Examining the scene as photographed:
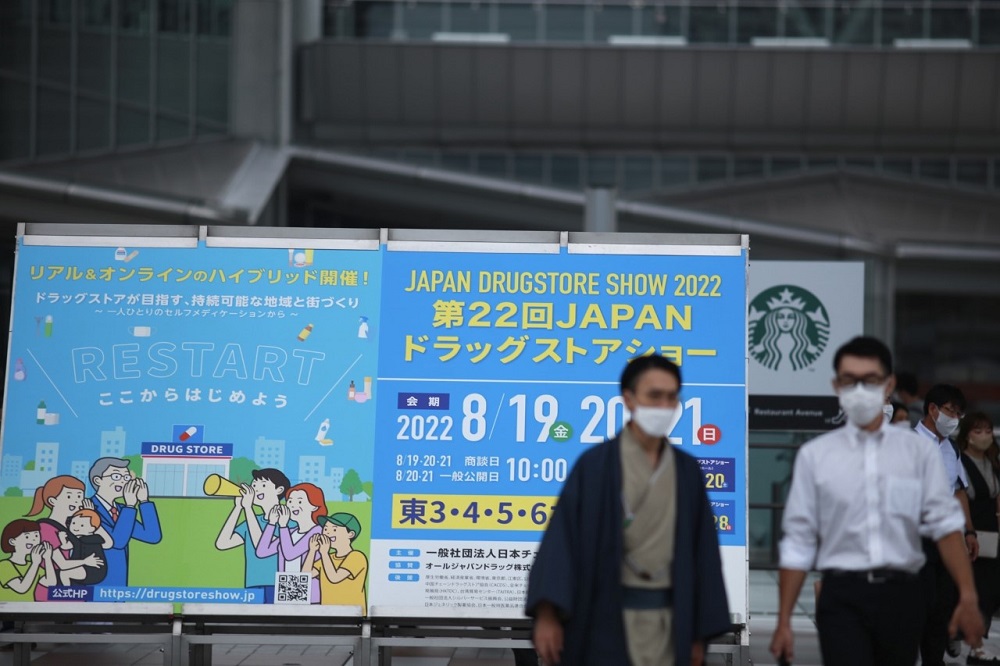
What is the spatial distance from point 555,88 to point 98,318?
15.3 m

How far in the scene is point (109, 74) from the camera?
59.5 ft

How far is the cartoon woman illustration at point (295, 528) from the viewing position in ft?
24.3

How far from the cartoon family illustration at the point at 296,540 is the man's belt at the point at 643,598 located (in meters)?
2.70

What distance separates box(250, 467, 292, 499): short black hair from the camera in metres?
7.48

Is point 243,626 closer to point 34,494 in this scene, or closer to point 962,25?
point 34,494

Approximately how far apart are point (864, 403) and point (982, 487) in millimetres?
4310

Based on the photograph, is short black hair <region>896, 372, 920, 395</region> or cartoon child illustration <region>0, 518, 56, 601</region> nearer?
cartoon child illustration <region>0, 518, 56, 601</region>

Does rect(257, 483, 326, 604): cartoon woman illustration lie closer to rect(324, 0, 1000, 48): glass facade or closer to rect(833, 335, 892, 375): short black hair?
rect(833, 335, 892, 375): short black hair

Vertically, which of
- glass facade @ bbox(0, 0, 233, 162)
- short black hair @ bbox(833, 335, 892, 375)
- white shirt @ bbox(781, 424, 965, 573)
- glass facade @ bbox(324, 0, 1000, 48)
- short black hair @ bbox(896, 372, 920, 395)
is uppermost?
glass facade @ bbox(324, 0, 1000, 48)

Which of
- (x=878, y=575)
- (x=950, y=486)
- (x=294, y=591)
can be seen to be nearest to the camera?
(x=878, y=575)

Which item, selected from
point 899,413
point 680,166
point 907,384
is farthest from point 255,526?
point 680,166

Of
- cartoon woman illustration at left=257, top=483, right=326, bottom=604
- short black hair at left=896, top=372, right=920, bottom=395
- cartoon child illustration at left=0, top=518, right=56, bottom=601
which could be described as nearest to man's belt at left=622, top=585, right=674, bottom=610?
cartoon woman illustration at left=257, top=483, right=326, bottom=604

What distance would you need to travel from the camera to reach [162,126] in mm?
19219

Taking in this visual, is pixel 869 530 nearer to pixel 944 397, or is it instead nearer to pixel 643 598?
pixel 643 598
